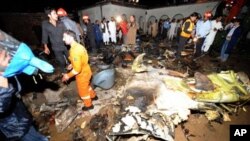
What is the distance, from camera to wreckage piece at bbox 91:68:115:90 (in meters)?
4.40

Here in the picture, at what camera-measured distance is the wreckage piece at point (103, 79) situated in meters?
4.40

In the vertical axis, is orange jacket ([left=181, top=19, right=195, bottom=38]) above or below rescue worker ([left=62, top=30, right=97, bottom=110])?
above

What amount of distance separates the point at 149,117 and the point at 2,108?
2415 mm

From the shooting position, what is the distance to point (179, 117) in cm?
341

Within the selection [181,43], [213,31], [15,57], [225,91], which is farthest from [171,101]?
[213,31]

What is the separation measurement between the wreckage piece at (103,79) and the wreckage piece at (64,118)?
932 mm

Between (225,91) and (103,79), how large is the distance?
3.02 meters

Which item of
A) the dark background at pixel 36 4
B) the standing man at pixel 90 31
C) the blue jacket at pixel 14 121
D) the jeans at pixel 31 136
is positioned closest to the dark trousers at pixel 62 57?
the jeans at pixel 31 136

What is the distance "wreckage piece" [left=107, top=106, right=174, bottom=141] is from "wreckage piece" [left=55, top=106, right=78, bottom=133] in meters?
1.24

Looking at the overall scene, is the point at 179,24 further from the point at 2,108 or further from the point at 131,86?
the point at 2,108

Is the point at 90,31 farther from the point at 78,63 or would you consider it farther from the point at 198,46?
the point at 78,63

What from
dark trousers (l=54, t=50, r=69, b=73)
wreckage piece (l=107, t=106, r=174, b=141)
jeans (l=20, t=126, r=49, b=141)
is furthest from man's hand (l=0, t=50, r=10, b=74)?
dark trousers (l=54, t=50, r=69, b=73)

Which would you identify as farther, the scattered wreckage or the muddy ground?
the muddy ground

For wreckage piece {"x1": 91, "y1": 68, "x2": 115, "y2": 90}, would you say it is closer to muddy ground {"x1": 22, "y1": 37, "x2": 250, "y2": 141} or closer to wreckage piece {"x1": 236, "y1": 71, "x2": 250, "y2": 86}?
muddy ground {"x1": 22, "y1": 37, "x2": 250, "y2": 141}
